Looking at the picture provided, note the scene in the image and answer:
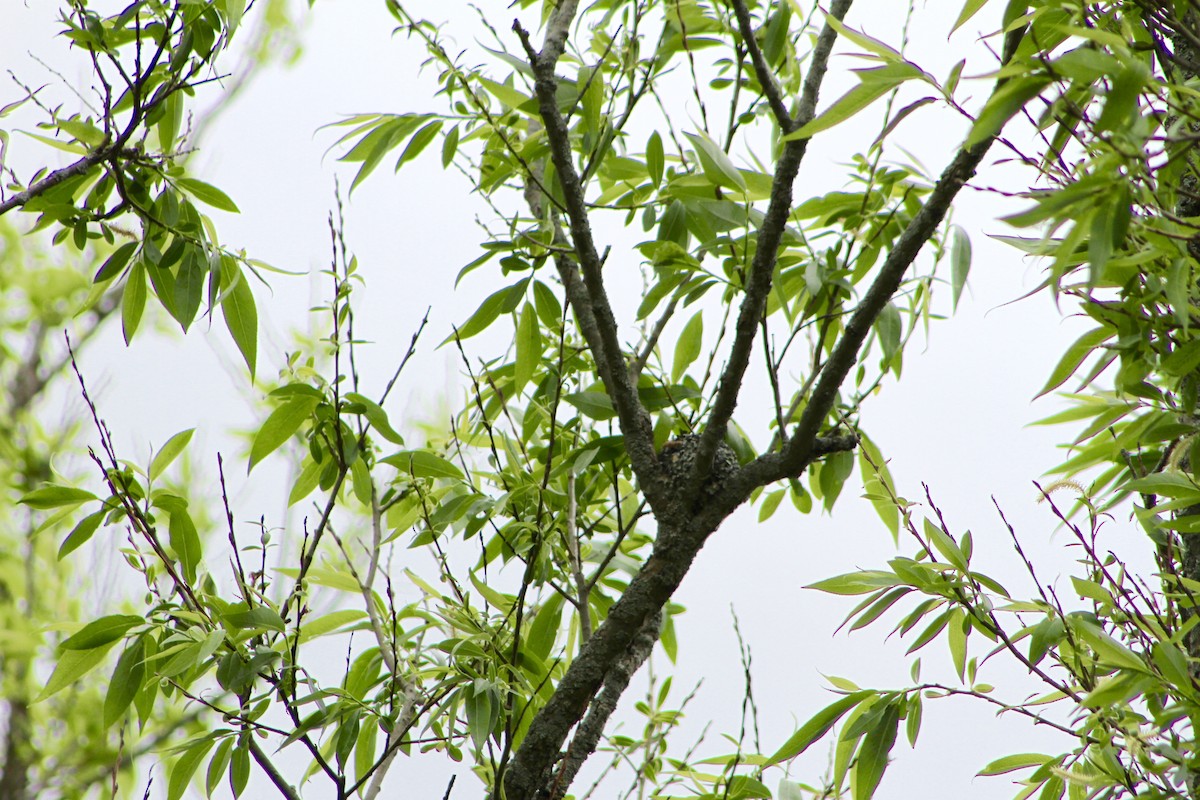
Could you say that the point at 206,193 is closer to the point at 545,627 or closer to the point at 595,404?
the point at 595,404

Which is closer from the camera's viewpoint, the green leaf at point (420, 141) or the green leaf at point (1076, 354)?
the green leaf at point (1076, 354)

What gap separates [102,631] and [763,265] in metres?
0.57

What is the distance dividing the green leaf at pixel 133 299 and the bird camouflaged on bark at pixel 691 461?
1.55 feet

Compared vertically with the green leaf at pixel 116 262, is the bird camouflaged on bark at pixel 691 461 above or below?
below

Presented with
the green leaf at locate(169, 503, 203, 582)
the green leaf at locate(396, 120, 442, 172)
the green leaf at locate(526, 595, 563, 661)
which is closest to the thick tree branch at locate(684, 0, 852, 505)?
the green leaf at locate(526, 595, 563, 661)

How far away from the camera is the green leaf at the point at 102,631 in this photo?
708 mm

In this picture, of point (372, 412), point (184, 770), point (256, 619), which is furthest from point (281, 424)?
point (184, 770)

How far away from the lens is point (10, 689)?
2068 millimetres

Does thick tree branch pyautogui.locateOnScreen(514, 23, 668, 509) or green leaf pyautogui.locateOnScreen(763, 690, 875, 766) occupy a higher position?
thick tree branch pyautogui.locateOnScreen(514, 23, 668, 509)

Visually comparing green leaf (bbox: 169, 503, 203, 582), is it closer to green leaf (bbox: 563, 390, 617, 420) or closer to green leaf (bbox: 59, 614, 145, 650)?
green leaf (bbox: 59, 614, 145, 650)

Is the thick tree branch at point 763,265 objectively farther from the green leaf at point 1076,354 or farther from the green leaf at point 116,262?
the green leaf at point 116,262

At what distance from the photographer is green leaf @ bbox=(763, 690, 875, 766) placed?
683 mm

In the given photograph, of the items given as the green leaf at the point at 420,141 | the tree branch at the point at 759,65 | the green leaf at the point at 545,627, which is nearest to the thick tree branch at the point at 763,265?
the tree branch at the point at 759,65

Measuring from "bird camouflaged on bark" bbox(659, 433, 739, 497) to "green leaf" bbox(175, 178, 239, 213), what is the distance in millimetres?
428
